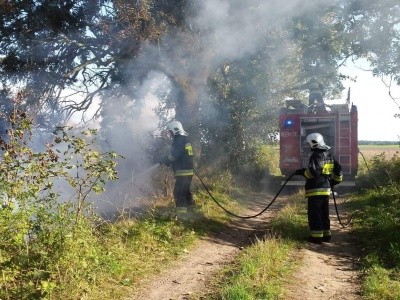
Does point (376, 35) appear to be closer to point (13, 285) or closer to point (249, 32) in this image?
point (249, 32)

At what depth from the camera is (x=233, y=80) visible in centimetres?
1408

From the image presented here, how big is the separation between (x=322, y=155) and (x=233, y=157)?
731 cm

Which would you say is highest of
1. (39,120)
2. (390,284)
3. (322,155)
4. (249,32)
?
(249,32)

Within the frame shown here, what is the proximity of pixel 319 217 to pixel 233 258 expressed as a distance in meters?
1.80

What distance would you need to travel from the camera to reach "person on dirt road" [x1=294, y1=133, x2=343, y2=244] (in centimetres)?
689

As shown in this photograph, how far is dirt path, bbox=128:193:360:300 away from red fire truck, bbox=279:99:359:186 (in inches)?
216

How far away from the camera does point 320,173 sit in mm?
7066

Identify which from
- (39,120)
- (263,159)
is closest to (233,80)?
(263,159)

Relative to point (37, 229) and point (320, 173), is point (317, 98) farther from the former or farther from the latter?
point (37, 229)

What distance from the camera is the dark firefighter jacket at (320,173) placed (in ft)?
23.2

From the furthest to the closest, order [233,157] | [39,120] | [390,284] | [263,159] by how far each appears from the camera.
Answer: [263,159] < [233,157] < [39,120] < [390,284]

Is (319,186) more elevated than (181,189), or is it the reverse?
(319,186)

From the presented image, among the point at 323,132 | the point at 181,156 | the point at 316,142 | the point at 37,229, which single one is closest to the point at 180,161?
the point at 181,156

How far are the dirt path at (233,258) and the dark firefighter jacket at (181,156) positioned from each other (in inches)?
58.7
